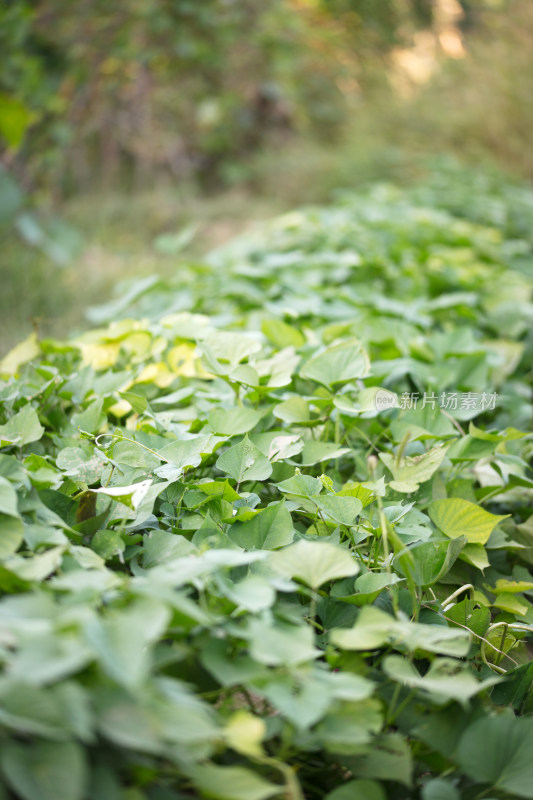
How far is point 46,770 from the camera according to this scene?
39cm

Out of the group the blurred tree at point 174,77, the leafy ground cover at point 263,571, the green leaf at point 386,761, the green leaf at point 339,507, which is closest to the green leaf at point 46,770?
the leafy ground cover at point 263,571

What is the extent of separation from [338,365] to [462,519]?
29 cm

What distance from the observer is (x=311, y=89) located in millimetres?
6477

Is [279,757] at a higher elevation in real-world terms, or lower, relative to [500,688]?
higher

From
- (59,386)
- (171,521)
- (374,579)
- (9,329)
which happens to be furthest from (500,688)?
(9,329)

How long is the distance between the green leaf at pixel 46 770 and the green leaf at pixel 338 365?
0.61 meters

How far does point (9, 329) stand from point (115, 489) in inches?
53.3

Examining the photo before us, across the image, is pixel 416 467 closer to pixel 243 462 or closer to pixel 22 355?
pixel 243 462

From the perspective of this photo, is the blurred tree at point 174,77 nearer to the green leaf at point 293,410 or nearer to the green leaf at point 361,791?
Answer: the green leaf at point 293,410

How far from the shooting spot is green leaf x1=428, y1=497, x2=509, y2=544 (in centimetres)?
76

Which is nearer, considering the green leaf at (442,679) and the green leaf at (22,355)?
the green leaf at (442,679)

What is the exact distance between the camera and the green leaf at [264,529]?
27.4 inches

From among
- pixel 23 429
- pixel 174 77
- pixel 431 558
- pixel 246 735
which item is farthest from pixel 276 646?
pixel 174 77

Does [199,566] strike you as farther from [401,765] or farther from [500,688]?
[500,688]
